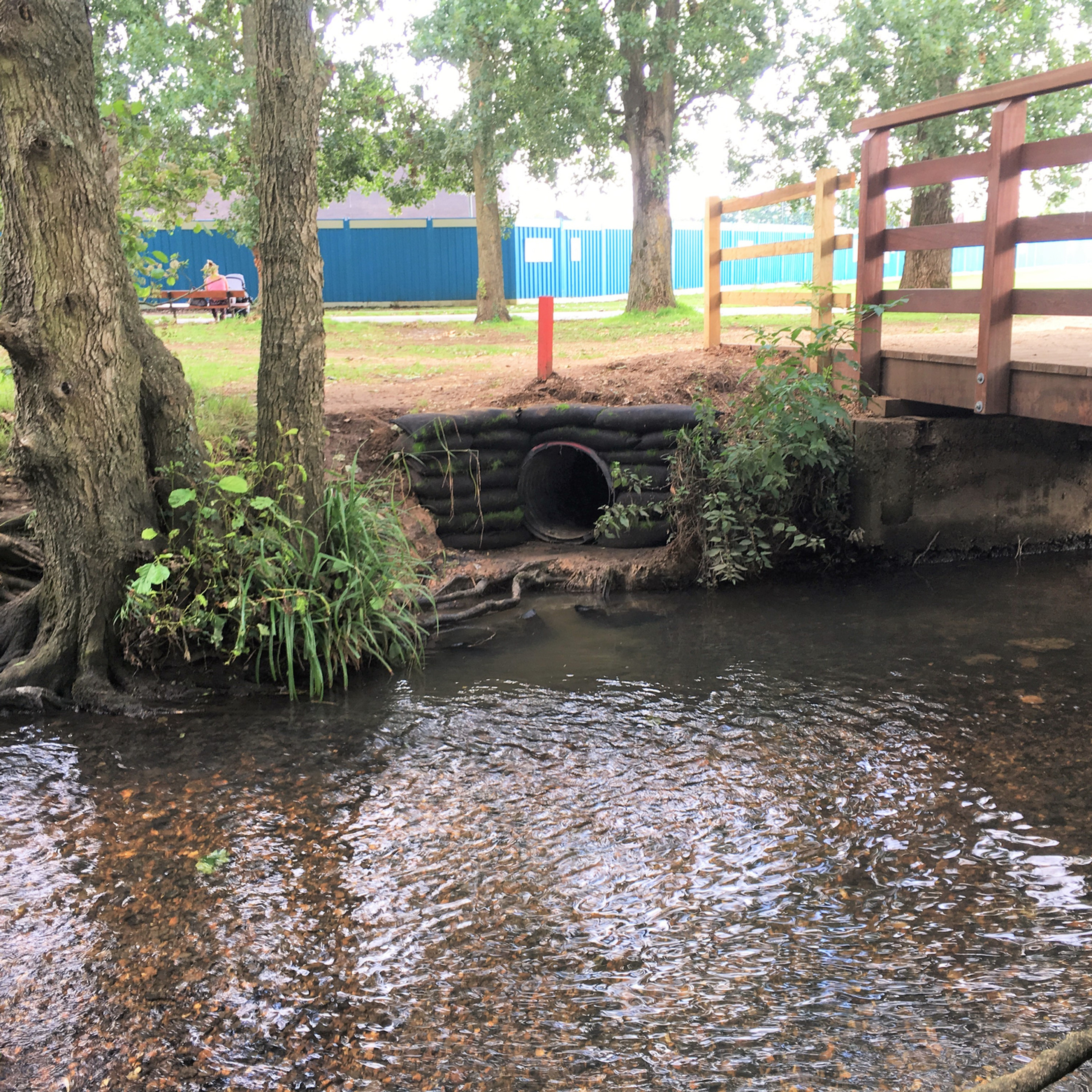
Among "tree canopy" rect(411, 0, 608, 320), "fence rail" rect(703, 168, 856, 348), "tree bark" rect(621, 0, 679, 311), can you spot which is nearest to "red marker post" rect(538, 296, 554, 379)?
"fence rail" rect(703, 168, 856, 348)

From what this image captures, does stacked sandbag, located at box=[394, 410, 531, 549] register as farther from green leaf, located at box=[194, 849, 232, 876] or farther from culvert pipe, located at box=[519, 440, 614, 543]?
green leaf, located at box=[194, 849, 232, 876]

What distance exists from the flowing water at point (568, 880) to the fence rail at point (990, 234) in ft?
5.95

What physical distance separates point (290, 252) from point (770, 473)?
3579 mm

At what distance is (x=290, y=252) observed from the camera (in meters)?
5.55

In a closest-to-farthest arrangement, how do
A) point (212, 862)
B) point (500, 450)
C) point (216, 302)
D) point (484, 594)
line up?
point (212, 862) → point (484, 594) → point (500, 450) → point (216, 302)

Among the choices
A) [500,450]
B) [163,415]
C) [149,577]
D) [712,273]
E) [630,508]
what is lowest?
[630,508]

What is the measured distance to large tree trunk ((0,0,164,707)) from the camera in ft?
16.1

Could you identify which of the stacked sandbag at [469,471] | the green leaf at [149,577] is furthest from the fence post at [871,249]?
the green leaf at [149,577]

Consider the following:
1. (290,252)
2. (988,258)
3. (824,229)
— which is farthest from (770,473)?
(290,252)

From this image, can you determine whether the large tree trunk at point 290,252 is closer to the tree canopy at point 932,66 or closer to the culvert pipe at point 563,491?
the culvert pipe at point 563,491

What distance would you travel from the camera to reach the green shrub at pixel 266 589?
538cm

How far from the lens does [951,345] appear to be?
8.20 meters

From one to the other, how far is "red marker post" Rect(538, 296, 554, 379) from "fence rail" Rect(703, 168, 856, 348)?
2.14 metres

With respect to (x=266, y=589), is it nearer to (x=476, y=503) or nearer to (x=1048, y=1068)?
(x=476, y=503)
